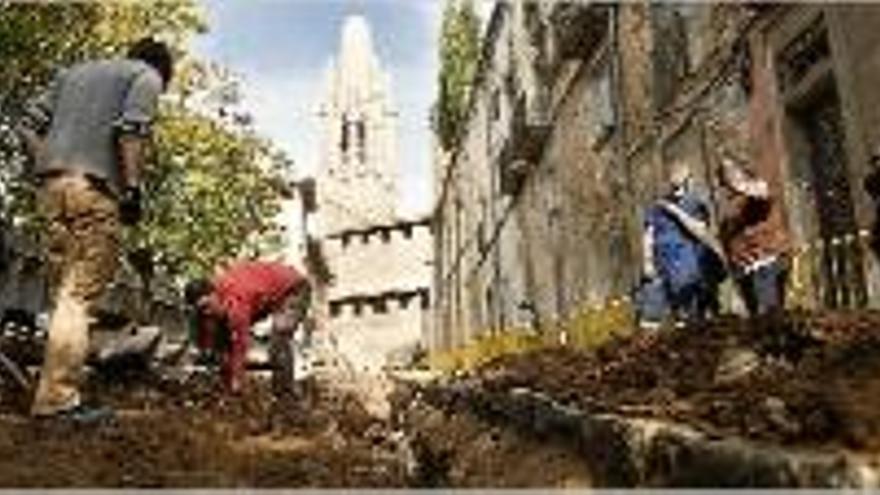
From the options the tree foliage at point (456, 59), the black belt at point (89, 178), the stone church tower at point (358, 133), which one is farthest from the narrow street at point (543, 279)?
the stone church tower at point (358, 133)

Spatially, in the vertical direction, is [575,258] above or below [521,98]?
below

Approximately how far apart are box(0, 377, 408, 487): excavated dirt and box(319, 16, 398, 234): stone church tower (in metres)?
72.1

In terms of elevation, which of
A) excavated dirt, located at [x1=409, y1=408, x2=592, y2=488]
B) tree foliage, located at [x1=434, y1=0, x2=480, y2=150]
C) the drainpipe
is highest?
tree foliage, located at [x1=434, y1=0, x2=480, y2=150]

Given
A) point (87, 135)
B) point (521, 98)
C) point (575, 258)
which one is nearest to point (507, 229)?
point (521, 98)

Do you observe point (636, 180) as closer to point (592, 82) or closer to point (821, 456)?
point (592, 82)

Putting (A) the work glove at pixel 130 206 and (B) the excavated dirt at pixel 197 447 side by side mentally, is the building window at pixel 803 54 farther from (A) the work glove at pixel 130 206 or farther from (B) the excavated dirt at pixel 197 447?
(A) the work glove at pixel 130 206

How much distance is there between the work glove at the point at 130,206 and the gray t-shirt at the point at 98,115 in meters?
0.06

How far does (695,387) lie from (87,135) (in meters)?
3.21

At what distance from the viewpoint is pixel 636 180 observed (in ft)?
58.7

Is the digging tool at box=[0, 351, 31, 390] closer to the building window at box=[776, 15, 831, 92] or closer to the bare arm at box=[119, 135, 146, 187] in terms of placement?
the bare arm at box=[119, 135, 146, 187]

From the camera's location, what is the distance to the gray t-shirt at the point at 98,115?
6477mm

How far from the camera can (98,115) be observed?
6543 millimetres

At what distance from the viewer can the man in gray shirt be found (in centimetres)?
630

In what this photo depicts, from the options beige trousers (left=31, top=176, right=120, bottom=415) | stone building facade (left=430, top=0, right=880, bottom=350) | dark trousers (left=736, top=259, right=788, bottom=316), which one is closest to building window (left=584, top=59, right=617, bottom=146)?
stone building facade (left=430, top=0, right=880, bottom=350)
